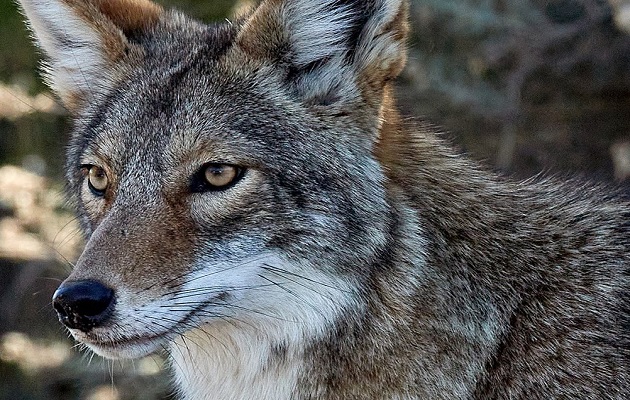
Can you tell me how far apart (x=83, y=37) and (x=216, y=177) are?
3.98 feet

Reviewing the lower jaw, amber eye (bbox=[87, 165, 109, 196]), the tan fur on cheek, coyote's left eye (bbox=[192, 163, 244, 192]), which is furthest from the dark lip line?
the tan fur on cheek

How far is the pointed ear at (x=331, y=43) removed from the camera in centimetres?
393

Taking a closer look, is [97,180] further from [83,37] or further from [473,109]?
[473,109]

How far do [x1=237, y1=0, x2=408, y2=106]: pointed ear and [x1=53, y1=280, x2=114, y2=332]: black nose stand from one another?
119 centimetres

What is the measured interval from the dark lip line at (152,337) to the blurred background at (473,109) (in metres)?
3.91

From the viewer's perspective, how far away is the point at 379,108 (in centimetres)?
403

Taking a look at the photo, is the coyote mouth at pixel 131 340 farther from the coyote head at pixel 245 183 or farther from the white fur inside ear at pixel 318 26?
the white fur inside ear at pixel 318 26

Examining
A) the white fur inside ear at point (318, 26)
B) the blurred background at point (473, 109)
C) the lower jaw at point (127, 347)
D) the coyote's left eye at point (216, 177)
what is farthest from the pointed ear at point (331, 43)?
the blurred background at point (473, 109)

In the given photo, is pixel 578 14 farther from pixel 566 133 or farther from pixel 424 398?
pixel 424 398

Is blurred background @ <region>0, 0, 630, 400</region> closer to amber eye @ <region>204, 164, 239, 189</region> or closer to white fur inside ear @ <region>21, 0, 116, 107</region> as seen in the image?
white fur inside ear @ <region>21, 0, 116, 107</region>

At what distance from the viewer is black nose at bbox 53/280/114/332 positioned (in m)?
3.52

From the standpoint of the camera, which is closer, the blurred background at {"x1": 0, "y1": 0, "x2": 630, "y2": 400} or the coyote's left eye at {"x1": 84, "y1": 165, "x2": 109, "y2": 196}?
the coyote's left eye at {"x1": 84, "y1": 165, "x2": 109, "y2": 196}

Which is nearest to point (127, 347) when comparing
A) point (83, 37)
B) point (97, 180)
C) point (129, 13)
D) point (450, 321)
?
point (97, 180)

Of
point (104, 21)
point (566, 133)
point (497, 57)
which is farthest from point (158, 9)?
point (566, 133)
